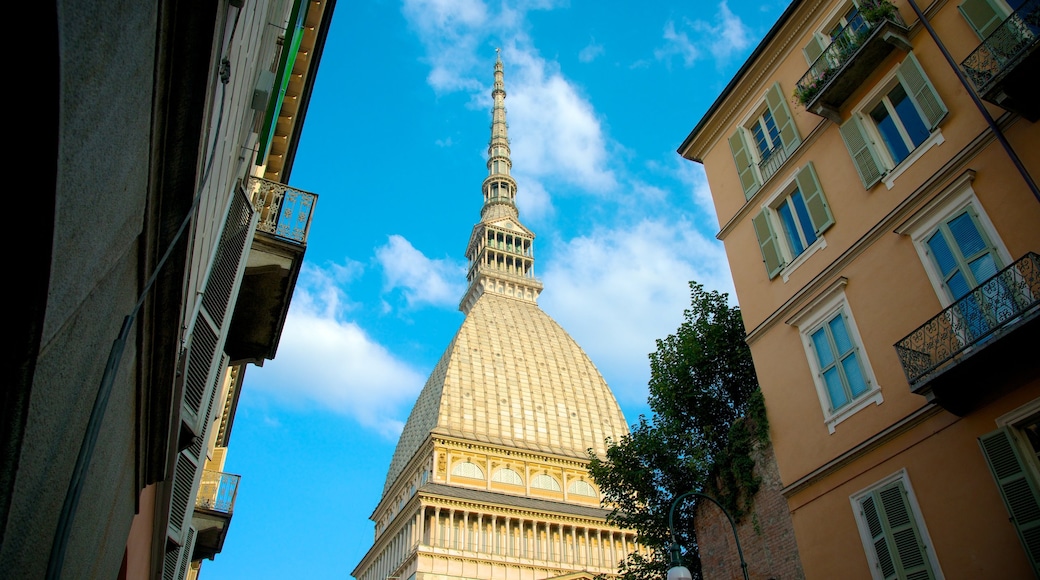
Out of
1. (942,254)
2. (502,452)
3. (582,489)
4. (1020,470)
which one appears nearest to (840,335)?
(942,254)

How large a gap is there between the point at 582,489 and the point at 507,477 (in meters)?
7.44

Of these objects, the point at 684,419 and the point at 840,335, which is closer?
the point at 840,335

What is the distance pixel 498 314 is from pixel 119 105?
92810mm

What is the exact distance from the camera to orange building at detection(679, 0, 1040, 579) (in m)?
10.4

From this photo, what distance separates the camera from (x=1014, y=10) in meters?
11.3

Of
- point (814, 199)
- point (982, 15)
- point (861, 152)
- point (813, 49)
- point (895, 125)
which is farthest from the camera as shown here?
point (813, 49)

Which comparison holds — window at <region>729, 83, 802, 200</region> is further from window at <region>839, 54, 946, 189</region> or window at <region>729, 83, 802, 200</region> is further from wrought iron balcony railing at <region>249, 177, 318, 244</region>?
wrought iron balcony railing at <region>249, 177, 318, 244</region>

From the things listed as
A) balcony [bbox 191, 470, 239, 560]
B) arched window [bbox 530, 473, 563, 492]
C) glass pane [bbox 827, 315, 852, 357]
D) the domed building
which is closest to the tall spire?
the domed building

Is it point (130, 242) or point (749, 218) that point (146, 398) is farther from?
point (749, 218)

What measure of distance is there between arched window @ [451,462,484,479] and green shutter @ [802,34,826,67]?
5531 centimetres

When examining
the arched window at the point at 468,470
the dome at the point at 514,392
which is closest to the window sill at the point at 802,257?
the arched window at the point at 468,470

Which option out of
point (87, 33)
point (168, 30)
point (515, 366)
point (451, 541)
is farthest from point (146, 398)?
point (515, 366)

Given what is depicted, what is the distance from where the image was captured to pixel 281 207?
15.2 metres

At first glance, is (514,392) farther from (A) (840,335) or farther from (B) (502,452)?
(A) (840,335)
